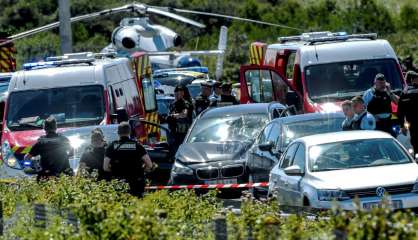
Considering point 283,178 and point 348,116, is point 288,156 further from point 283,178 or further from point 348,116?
point 348,116

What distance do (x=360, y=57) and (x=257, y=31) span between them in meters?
48.5

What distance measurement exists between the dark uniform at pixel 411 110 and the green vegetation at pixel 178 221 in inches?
281

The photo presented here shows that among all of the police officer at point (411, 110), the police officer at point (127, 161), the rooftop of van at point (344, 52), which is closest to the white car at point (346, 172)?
the police officer at point (127, 161)

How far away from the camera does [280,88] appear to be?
24.2 metres

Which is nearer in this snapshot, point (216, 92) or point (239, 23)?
point (216, 92)

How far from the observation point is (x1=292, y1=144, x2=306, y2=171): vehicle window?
15752 millimetres

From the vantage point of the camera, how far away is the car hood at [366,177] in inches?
566

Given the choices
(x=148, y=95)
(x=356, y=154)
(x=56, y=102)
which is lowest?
(x=148, y=95)

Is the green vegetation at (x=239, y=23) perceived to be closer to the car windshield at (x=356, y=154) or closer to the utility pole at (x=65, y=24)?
the utility pole at (x=65, y=24)

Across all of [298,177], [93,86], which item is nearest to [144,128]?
[93,86]

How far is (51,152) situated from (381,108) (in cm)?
532

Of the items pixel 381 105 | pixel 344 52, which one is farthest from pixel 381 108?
pixel 344 52

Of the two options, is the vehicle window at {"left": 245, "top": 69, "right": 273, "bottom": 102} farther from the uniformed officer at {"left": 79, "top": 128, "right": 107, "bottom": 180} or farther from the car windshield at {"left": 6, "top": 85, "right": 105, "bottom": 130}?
the uniformed officer at {"left": 79, "top": 128, "right": 107, "bottom": 180}

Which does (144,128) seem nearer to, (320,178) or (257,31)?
(320,178)
